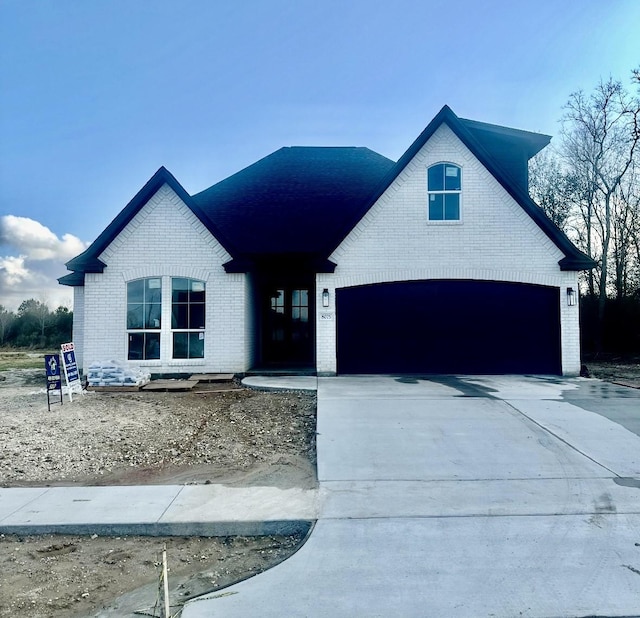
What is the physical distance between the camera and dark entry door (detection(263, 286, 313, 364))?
16.1 m

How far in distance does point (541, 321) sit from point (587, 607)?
453 inches

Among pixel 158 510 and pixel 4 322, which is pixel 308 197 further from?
pixel 4 322

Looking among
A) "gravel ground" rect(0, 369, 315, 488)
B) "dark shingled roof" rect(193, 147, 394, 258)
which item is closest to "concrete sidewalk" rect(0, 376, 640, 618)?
"gravel ground" rect(0, 369, 315, 488)

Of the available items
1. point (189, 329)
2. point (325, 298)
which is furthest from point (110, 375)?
point (325, 298)

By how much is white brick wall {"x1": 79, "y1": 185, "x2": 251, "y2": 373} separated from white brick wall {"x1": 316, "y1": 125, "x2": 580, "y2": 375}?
2.34 meters

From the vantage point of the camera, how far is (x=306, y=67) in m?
13.1

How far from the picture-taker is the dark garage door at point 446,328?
13797mm

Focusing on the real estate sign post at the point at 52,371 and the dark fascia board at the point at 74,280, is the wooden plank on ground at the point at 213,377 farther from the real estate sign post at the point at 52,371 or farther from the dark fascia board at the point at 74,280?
the dark fascia board at the point at 74,280

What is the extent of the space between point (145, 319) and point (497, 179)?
9934 millimetres

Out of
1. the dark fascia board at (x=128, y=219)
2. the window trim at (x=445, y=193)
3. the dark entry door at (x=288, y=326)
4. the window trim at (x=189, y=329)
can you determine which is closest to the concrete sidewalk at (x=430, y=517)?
the window trim at (x=189, y=329)

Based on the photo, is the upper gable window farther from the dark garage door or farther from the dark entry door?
the dark entry door

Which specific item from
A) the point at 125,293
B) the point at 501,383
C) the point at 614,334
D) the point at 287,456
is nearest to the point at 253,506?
the point at 287,456

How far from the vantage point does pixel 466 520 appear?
464cm

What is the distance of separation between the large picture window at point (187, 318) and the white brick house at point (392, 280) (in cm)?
3
